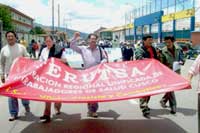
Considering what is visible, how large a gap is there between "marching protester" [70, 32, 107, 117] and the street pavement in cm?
26

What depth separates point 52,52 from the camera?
24.3 ft

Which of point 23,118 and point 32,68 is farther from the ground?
point 32,68

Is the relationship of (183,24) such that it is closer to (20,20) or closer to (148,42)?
(148,42)

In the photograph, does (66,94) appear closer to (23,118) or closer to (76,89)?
(76,89)

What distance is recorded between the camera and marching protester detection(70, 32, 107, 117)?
760cm

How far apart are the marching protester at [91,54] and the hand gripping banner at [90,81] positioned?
43 centimetres

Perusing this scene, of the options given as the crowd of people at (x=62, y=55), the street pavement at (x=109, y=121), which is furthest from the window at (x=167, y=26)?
the crowd of people at (x=62, y=55)

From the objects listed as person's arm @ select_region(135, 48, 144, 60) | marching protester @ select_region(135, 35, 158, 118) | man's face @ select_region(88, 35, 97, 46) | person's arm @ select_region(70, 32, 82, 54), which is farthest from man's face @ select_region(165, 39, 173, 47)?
person's arm @ select_region(70, 32, 82, 54)

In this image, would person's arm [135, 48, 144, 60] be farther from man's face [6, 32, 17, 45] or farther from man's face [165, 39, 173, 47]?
man's face [6, 32, 17, 45]

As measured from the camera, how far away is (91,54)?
7.64 m

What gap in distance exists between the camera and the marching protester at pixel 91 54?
7.60m

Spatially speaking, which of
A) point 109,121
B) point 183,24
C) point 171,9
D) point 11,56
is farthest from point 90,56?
point 171,9

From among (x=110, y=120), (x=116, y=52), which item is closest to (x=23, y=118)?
(x=110, y=120)

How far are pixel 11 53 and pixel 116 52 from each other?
15086mm
